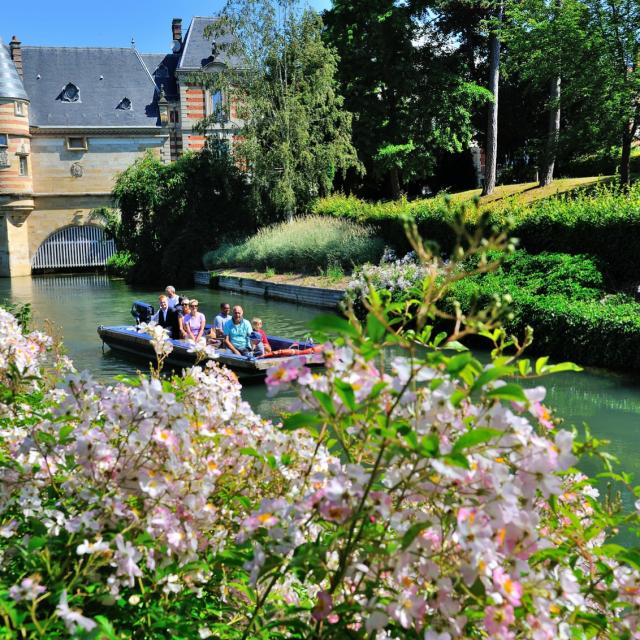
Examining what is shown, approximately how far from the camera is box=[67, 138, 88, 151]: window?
37719 millimetres

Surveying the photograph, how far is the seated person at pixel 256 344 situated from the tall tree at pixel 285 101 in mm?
15623

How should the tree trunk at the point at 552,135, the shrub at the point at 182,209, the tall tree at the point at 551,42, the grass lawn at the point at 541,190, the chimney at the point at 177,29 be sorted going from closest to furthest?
the tall tree at the point at 551,42 → the tree trunk at the point at 552,135 → the grass lawn at the point at 541,190 → the shrub at the point at 182,209 → the chimney at the point at 177,29

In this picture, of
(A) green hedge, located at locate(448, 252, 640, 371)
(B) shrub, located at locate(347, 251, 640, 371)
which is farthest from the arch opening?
(A) green hedge, located at locate(448, 252, 640, 371)

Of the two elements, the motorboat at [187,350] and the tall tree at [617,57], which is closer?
the motorboat at [187,350]

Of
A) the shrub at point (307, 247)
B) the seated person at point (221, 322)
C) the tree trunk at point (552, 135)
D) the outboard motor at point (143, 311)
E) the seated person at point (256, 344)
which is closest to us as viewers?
the seated person at point (256, 344)

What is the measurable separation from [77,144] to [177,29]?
9381mm

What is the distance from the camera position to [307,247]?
2489 cm

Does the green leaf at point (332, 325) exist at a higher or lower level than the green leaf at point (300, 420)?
higher

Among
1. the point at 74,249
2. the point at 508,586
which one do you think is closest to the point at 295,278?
the point at 74,249

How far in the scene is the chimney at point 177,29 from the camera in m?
42.0

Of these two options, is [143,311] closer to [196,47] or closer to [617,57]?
[617,57]

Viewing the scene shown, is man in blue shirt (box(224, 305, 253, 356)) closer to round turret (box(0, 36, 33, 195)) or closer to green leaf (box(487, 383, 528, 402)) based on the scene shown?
green leaf (box(487, 383, 528, 402))

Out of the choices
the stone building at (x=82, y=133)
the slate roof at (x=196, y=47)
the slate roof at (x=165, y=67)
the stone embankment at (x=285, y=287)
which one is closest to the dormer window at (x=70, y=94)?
the stone building at (x=82, y=133)

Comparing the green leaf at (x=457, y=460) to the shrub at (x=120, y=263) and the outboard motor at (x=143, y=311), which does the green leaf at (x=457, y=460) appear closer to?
the outboard motor at (x=143, y=311)
